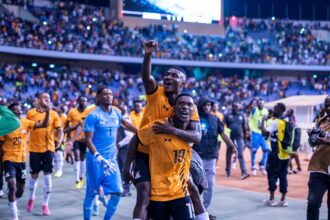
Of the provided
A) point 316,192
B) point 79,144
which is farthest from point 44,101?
point 316,192

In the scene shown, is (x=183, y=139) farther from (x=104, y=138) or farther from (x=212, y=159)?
(x=212, y=159)

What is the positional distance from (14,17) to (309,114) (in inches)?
917

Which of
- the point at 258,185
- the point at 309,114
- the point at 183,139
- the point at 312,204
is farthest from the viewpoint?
the point at 309,114

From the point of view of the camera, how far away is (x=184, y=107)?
431 cm

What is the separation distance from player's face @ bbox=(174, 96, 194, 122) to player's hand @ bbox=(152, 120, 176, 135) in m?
0.14

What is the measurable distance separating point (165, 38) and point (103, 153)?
1433 inches

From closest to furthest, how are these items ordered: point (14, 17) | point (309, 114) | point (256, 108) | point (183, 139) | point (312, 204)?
point (183, 139) < point (312, 204) < point (256, 108) < point (309, 114) < point (14, 17)

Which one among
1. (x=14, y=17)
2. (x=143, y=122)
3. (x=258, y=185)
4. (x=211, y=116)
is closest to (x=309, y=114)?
(x=258, y=185)

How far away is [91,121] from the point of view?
22.2 ft

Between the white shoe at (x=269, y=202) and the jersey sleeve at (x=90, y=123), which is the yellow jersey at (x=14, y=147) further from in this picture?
the white shoe at (x=269, y=202)

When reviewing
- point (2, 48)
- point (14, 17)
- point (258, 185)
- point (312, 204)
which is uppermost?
point (14, 17)

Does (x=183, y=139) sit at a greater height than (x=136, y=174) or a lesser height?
greater

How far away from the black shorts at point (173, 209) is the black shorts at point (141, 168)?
0.24 m

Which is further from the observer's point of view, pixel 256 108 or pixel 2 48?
pixel 2 48
